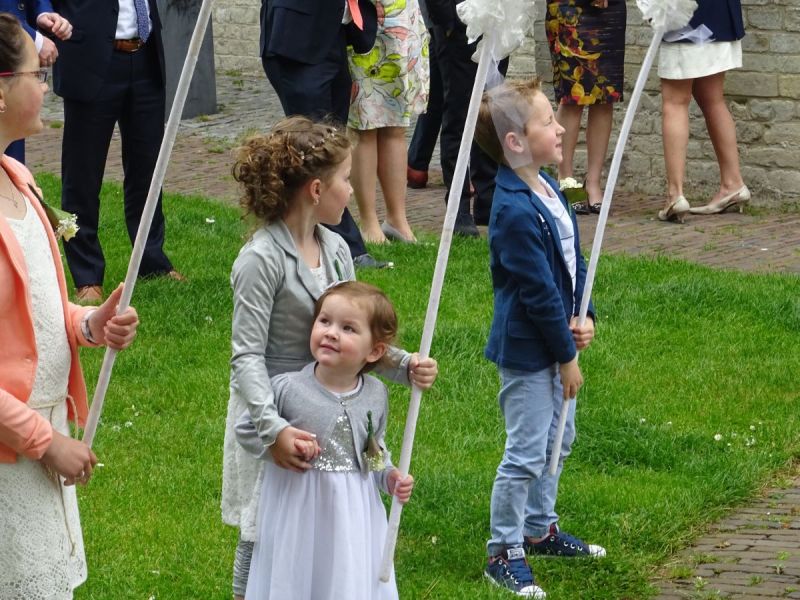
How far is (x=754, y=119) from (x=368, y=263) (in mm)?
3523

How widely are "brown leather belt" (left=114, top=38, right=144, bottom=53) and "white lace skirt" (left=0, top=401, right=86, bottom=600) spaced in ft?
14.2

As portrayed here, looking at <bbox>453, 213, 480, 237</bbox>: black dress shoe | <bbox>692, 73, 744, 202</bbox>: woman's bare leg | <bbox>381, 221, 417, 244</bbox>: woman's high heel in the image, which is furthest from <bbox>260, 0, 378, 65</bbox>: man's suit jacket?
<bbox>692, 73, 744, 202</bbox>: woman's bare leg

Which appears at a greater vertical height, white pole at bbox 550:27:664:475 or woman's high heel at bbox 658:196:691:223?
white pole at bbox 550:27:664:475

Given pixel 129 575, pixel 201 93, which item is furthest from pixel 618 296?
pixel 201 93

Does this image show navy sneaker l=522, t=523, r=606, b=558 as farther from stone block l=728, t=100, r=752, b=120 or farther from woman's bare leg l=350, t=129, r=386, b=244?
stone block l=728, t=100, r=752, b=120

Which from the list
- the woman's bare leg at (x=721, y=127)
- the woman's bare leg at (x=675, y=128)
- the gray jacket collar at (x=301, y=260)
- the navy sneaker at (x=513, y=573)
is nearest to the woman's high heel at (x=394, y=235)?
the woman's bare leg at (x=675, y=128)

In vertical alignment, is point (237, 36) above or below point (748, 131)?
below

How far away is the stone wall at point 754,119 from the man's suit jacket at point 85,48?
14.9ft

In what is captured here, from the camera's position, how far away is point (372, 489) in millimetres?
3775

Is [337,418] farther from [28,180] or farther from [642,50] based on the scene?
[642,50]

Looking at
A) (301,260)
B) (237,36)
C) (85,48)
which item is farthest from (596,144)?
(237,36)

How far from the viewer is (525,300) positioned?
4.27m

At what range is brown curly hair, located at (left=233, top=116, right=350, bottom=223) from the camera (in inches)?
147

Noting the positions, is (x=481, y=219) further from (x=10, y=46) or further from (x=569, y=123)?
(x=10, y=46)
